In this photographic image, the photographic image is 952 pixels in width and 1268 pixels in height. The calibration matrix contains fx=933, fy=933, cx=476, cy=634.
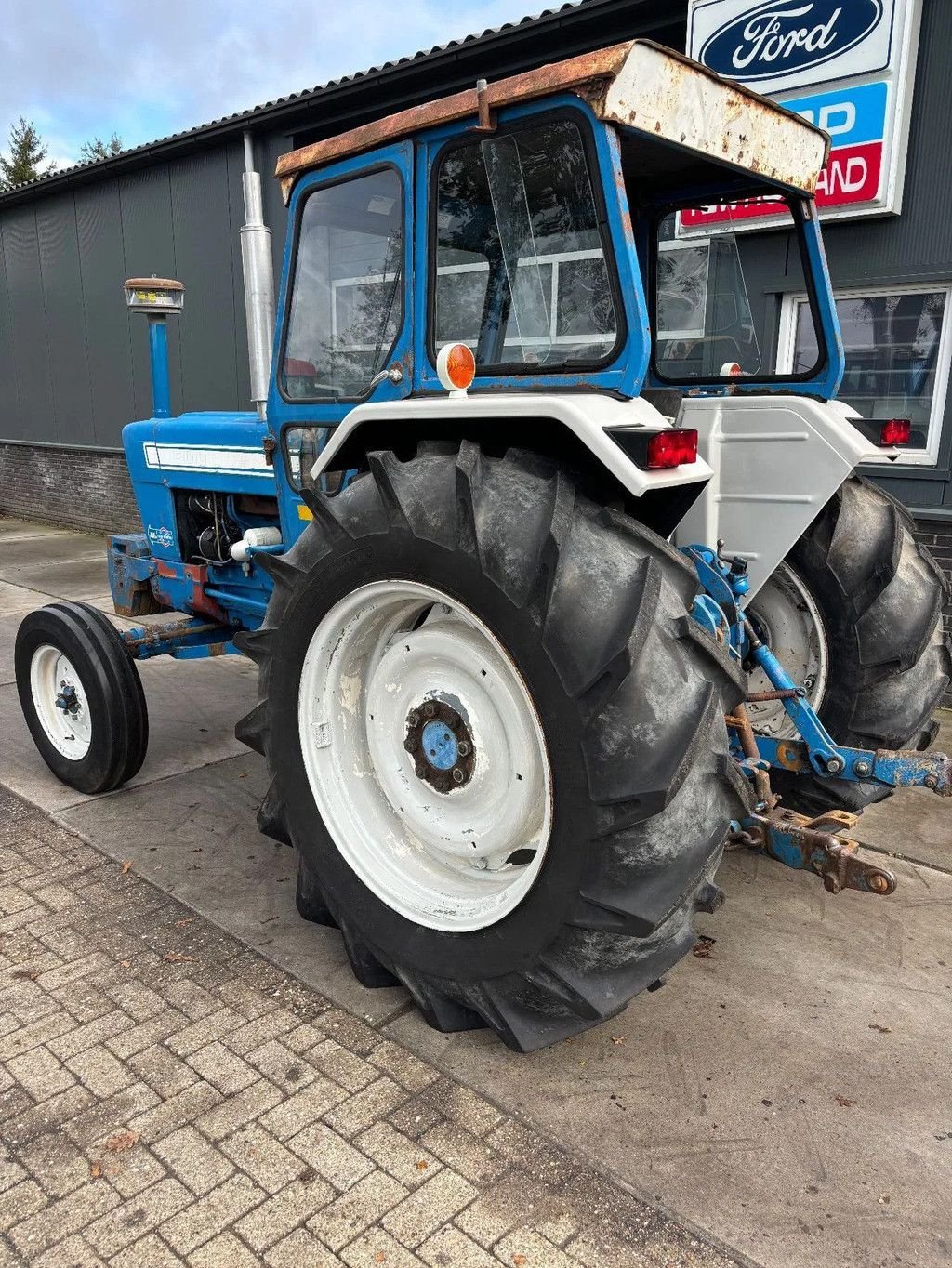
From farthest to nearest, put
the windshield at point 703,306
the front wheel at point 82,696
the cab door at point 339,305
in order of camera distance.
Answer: the front wheel at point 82,696 < the windshield at point 703,306 < the cab door at point 339,305

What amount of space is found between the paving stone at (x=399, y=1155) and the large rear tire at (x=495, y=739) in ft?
0.99

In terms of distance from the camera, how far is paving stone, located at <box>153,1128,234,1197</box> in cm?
193

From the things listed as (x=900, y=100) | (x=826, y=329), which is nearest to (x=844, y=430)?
(x=826, y=329)

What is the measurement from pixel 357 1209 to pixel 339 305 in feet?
7.74

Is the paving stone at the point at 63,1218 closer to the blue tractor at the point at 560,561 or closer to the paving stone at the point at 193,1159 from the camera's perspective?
the paving stone at the point at 193,1159

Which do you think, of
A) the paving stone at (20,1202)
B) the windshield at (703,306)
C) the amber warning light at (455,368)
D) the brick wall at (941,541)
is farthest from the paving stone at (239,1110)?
the brick wall at (941,541)

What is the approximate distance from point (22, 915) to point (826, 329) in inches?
127

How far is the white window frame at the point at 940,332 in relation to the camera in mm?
5148

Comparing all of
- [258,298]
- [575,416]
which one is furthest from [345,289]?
[258,298]

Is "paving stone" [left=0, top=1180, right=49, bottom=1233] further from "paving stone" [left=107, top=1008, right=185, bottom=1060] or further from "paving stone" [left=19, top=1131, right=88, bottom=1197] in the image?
"paving stone" [left=107, top=1008, right=185, bottom=1060]

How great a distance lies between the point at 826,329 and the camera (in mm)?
3127

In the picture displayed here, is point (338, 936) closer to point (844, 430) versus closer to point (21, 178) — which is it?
point (844, 430)

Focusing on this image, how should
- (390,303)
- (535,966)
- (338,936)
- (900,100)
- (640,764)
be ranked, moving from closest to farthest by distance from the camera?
(640,764) → (535,966) → (390,303) → (338,936) → (900,100)

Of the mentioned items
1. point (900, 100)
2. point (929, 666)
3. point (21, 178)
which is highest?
point (21, 178)
